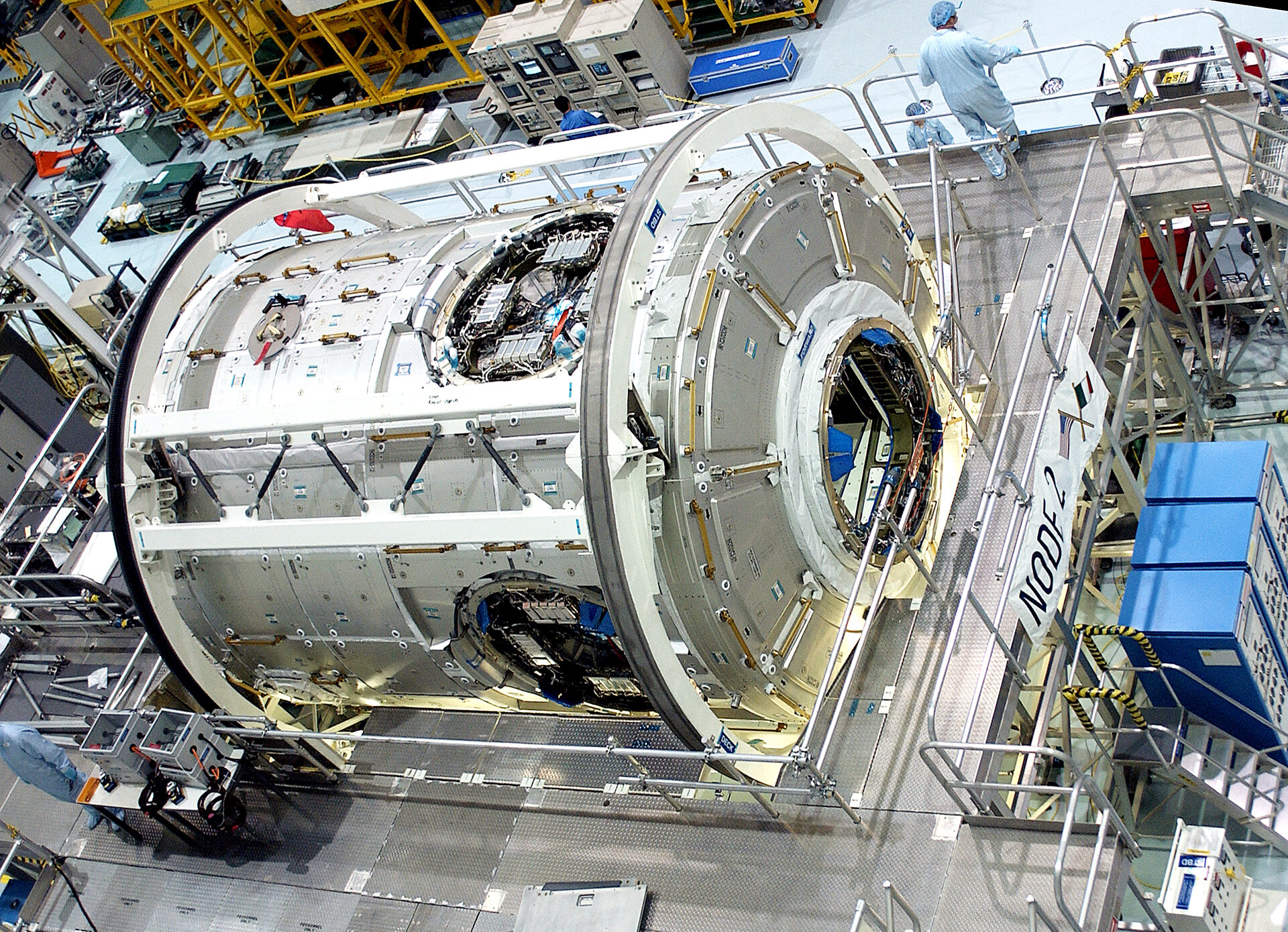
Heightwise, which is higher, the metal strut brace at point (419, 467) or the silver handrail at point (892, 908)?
the metal strut brace at point (419, 467)

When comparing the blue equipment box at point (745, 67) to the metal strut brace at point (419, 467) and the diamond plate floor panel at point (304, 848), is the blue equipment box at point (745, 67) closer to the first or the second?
the metal strut brace at point (419, 467)

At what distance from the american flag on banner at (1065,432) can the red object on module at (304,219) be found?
5.44 m

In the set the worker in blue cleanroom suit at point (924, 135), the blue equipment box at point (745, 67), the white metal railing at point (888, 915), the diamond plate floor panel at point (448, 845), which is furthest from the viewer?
the blue equipment box at point (745, 67)

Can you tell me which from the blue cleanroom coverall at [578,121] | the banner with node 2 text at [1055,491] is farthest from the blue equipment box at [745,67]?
the banner with node 2 text at [1055,491]

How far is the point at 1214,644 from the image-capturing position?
6.89 metres

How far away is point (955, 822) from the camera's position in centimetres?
658

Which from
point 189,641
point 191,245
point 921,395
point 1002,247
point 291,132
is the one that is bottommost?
point 189,641

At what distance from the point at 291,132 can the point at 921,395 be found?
1370 centimetres

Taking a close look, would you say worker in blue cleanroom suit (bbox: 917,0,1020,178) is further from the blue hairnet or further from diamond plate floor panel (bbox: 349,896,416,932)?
diamond plate floor panel (bbox: 349,896,416,932)

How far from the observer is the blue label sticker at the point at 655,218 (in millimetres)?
6355

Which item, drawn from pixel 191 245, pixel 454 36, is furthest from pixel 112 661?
pixel 454 36

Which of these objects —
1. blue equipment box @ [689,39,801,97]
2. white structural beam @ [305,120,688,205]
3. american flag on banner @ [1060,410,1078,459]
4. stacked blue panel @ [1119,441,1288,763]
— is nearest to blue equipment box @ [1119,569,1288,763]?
stacked blue panel @ [1119,441,1288,763]

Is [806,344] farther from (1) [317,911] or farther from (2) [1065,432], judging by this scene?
(1) [317,911]

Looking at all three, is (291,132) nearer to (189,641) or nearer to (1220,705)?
(189,641)
